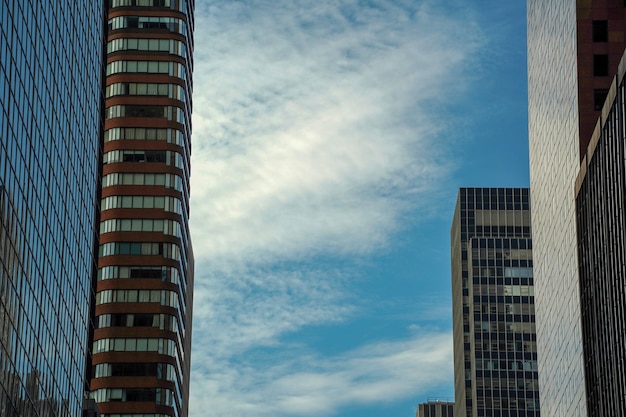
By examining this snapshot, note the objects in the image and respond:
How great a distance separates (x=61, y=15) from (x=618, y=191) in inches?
1910

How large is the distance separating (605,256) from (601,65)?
80.4ft

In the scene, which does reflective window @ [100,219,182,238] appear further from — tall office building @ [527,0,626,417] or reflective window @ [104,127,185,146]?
tall office building @ [527,0,626,417]

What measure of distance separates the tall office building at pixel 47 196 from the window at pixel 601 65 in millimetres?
49510

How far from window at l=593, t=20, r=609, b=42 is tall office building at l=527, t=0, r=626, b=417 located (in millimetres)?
98

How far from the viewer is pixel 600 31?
435ft

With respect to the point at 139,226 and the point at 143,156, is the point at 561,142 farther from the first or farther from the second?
the point at 143,156

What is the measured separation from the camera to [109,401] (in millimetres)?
175750

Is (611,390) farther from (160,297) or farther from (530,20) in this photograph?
(160,297)

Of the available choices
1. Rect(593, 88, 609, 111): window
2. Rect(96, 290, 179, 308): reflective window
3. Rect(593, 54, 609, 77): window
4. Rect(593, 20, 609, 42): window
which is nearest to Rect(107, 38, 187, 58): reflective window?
Rect(96, 290, 179, 308): reflective window

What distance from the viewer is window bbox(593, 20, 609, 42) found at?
132250 millimetres

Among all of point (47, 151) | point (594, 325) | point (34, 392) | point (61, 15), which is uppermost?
point (61, 15)

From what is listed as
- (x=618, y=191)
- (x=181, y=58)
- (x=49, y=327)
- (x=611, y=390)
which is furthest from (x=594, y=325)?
(x=181, y=58)

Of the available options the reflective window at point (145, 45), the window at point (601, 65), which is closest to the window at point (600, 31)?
the window at point (601, 65)

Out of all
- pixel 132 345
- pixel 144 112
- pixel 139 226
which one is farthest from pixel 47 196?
pixel 144 112
